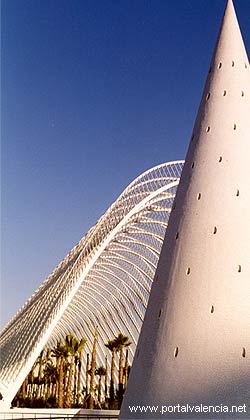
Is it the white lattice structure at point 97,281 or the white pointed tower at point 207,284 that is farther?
the white lattice structure at point 97,281

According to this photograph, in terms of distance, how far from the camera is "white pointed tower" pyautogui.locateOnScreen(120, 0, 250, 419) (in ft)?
61.0

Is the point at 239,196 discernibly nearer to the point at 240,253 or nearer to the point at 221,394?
the point at 240,253

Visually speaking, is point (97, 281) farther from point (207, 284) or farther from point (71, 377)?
point (207, 284)

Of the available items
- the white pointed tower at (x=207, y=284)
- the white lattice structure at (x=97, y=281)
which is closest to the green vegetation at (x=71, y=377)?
the white lattice structure at (x=97, y=281)

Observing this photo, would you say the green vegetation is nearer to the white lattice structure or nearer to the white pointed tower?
the white lattice structure

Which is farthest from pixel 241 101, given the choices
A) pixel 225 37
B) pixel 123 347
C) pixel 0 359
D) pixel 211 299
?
pixel 123 347

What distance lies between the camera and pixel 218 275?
2011 cm

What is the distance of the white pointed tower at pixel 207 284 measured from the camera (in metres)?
18.6

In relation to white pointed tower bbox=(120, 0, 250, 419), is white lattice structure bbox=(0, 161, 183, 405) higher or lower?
higher

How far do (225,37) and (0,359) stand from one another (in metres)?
40.1

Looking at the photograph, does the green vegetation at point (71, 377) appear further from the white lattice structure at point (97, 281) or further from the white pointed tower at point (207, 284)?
the white pointed tower at point (207, 284)

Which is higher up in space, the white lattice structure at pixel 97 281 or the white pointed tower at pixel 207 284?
the white lattice structure at pixel 97 281

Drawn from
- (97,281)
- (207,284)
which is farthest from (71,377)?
(207,284)

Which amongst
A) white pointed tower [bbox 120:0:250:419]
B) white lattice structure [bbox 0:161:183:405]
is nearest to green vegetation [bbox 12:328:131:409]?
white lattice structure [bbox 0:161:183:405]
